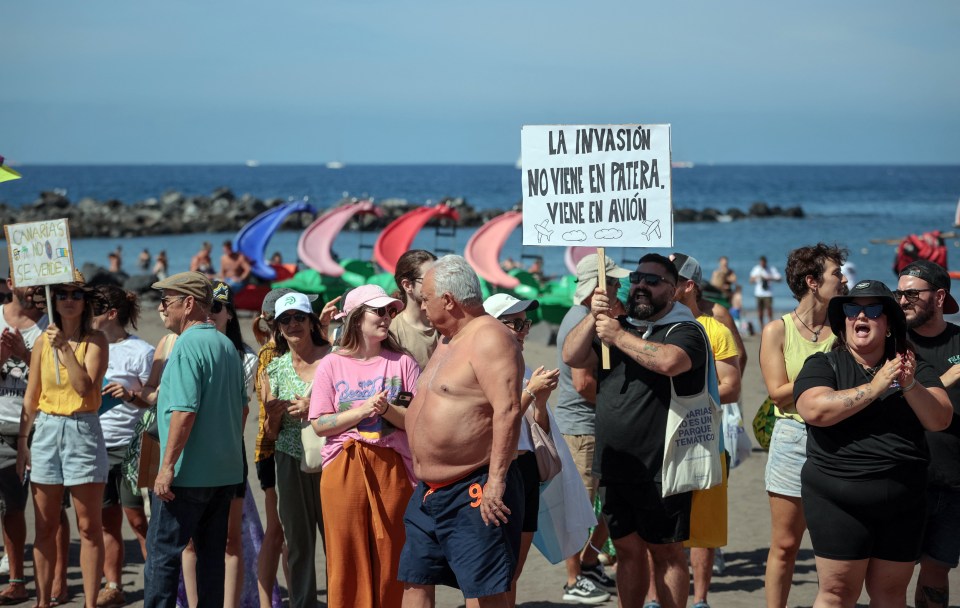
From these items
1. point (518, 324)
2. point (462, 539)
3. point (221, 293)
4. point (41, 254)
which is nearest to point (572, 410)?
point (518, 324)

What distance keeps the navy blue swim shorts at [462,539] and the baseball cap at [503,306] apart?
97 centimetres

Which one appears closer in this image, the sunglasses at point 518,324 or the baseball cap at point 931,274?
the baseball cap at point 931,274

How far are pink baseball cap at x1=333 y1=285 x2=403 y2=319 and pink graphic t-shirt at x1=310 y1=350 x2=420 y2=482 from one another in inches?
9.7

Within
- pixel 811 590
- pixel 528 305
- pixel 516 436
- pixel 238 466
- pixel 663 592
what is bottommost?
pixel 811 590

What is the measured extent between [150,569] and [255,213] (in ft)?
195

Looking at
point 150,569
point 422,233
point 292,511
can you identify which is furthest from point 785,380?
point 422,233

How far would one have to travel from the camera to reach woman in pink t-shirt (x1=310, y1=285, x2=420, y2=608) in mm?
4848

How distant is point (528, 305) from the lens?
5270mm

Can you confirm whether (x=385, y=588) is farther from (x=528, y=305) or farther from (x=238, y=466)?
(x=528, y=305)

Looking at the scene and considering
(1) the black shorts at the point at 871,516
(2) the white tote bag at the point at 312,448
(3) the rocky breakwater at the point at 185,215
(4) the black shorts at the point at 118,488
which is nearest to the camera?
(1) the black shorts at the point at 871,516

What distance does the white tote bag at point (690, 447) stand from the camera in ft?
15.7

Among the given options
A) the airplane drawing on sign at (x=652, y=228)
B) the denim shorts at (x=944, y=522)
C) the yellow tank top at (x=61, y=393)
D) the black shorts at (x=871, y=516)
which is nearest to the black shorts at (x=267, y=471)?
the yellow tank top at (x=61, y=393)

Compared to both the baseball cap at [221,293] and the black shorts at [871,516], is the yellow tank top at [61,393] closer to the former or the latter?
the baseball cap at [221,293]

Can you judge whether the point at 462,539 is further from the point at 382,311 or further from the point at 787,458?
the point at 787,458
